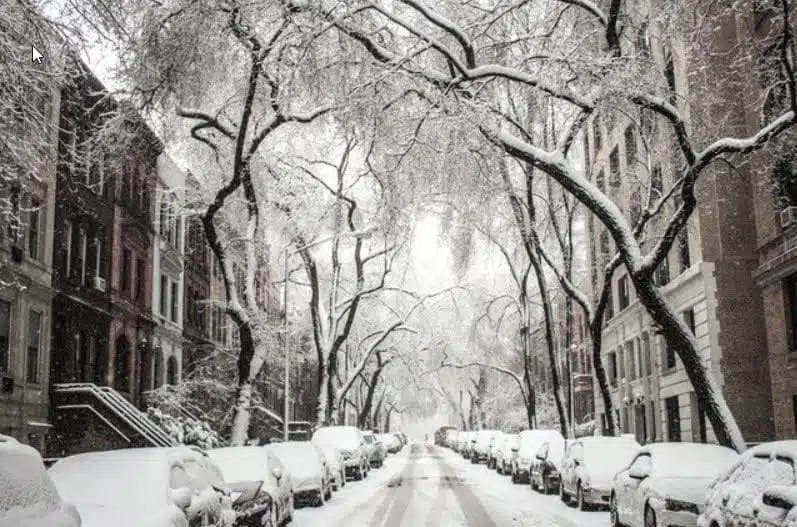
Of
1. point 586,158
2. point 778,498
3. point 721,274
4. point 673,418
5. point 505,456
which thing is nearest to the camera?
point 778,498

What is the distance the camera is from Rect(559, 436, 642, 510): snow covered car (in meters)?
18.7

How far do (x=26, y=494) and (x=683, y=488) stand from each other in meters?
8.87

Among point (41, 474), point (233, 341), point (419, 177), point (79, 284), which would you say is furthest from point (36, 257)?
point (233, 341)

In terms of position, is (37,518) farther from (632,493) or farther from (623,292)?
(623,292)

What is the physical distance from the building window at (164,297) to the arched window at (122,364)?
18.5 feet

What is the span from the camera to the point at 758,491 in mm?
9086

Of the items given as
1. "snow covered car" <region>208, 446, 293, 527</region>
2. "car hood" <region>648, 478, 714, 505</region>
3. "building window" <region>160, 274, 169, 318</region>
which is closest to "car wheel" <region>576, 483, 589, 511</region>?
"snow covered car" <region>208, 446, 293, 527</region>

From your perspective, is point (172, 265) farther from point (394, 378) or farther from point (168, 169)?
point (394, 378)

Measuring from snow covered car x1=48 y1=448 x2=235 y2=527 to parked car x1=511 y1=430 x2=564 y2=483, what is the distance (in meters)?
18.0

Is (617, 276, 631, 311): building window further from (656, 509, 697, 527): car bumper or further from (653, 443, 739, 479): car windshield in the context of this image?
(656, 509, 697, 527): car bumper

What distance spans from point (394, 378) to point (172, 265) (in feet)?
132

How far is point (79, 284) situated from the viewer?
95.8 feet

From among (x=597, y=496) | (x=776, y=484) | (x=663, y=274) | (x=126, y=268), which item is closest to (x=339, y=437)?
(x=126, y=268)

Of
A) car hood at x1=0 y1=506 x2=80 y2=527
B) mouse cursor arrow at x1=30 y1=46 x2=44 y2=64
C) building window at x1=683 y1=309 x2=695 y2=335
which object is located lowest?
car hood at x1=0 y1=506 x2=80 y2=527
